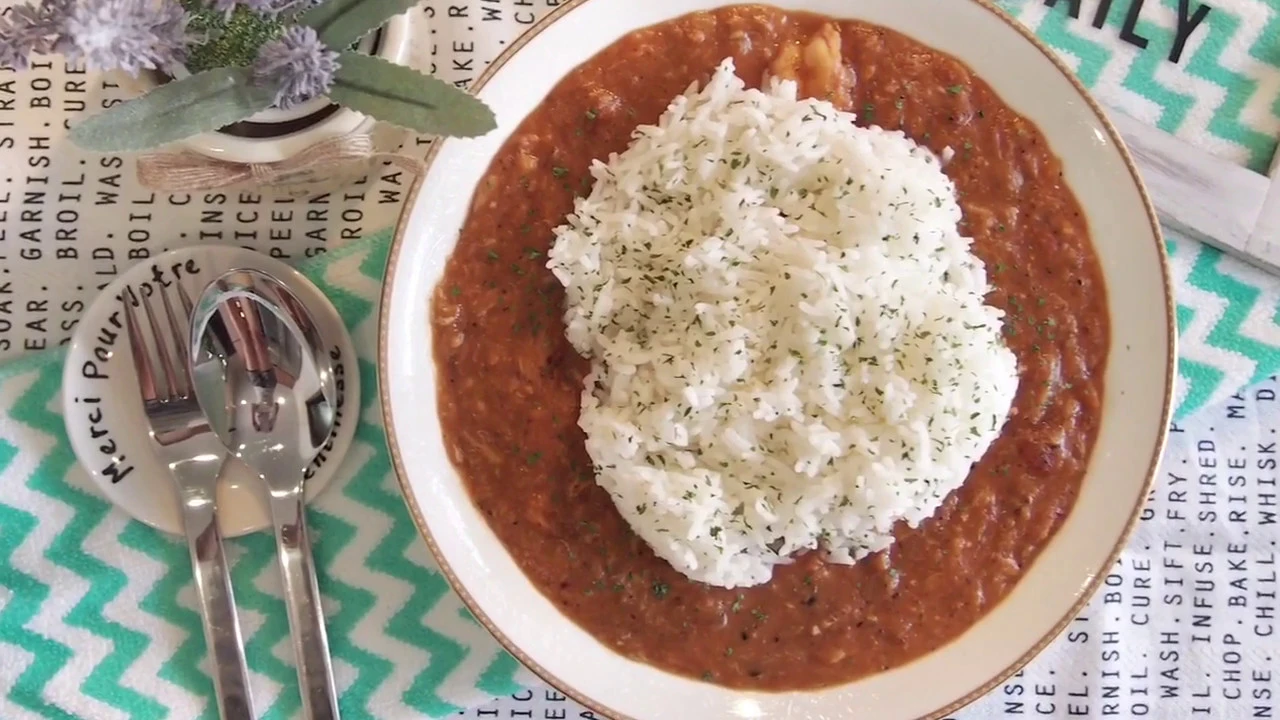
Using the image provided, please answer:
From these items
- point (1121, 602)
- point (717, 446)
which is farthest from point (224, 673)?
point (1121, 602)

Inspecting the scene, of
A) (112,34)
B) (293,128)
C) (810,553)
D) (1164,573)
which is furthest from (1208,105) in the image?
(112,34)

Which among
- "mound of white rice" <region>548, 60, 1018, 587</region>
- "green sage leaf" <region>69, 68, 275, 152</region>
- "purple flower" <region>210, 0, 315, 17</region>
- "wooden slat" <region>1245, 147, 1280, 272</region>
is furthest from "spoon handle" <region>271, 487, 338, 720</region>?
"wooden slat" <region>1245, 147, 1280, 272</region>

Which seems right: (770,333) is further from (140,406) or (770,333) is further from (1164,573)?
(140,406)

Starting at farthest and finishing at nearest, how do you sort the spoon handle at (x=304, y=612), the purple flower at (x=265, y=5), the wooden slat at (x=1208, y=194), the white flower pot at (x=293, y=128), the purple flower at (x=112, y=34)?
the wooden slat at (x=1208, y=194), the spoon handle at (x=304, y=612), the white flower pot at (x=293, y=128), the purple flower at (x=265, y=5), the purple flower at (x=112, y=34)

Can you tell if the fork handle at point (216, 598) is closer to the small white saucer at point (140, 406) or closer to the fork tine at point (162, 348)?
the small white saucer at point (140, 406)

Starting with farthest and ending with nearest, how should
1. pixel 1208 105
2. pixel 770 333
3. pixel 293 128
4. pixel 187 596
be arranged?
pixel 1208 105
pixel 187 596
pixel 770 333
pixel 293 128

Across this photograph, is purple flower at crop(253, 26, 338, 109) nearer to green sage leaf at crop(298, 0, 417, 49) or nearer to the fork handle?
green sage leaf at crop(298, 0, 417, 49)

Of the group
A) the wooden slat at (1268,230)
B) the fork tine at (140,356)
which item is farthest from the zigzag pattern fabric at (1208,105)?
the fork tine at (140,356)

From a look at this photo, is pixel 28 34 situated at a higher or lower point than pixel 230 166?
higher
